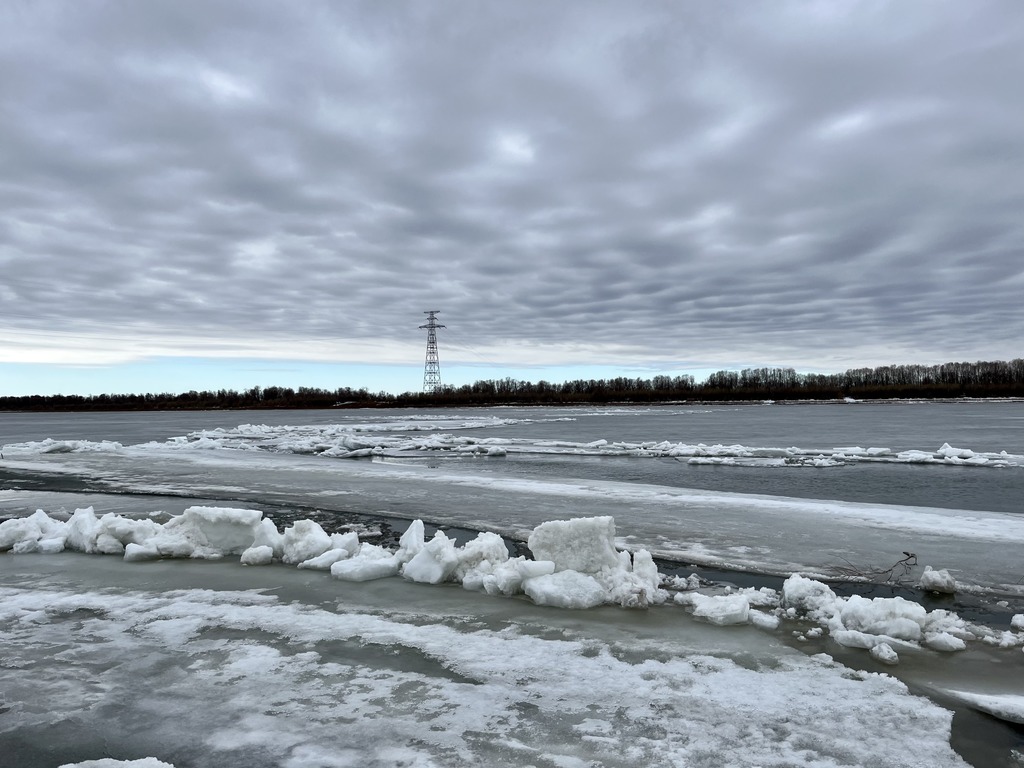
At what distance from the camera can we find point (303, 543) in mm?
5520

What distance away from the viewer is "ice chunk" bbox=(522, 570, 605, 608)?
433cm

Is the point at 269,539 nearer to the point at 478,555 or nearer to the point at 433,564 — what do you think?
the point at 433,564

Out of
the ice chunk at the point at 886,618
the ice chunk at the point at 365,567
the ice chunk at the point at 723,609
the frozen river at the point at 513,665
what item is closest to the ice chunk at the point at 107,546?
the frozen river at the point at 513,665

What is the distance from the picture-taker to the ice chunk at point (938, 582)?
4.56m

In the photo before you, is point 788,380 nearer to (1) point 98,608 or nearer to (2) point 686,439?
(2) point 686,439

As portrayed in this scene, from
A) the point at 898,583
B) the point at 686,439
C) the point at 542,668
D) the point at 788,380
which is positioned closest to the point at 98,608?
the point at 542,668

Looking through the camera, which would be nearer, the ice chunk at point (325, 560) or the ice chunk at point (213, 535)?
the ice chunk at point (325, 560)

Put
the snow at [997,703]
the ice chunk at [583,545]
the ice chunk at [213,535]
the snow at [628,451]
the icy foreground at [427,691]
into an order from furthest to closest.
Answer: the snow at [628,451]
the ice chunk at [213,535]
the ice chunk at [583,545]
the snow at [997,703]
the icy foreground at [427,691]

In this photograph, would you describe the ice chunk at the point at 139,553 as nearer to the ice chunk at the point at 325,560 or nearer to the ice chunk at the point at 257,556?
the ice chunk at the point at 257,556

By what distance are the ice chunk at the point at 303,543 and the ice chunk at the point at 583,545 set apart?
1957 millimetres

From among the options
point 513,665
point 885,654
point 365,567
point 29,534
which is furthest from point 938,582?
point 29,534

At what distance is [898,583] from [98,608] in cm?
560

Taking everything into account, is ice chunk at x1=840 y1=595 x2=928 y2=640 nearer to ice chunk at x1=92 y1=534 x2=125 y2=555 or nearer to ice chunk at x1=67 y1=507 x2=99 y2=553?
ice chunk at x1=92 y1=534 x2=125 y2=555

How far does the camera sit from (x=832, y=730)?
265 centimetres
